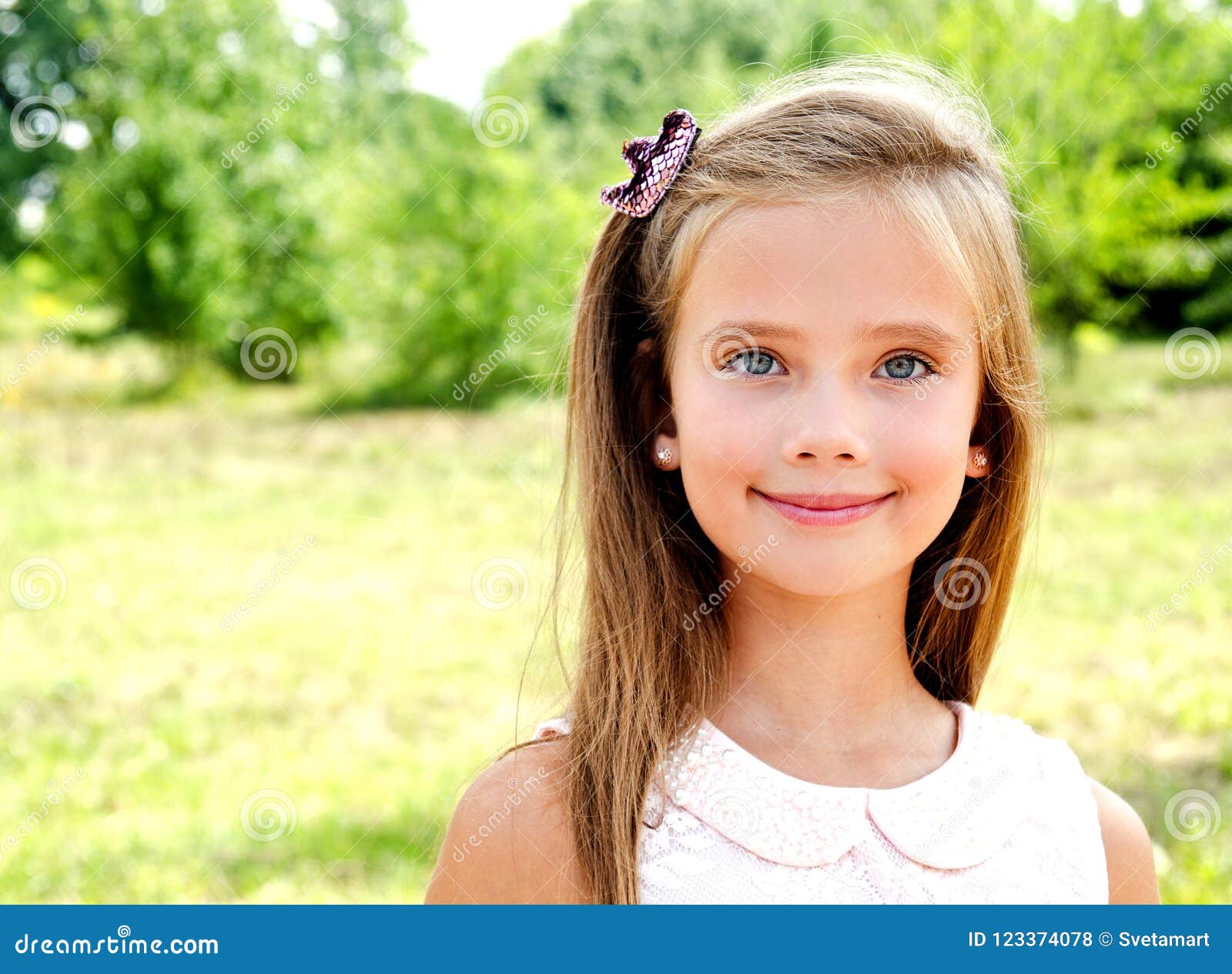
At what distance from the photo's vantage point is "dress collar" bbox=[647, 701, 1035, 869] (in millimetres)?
1712

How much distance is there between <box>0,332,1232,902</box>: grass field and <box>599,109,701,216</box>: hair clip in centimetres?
44

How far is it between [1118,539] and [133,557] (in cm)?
595

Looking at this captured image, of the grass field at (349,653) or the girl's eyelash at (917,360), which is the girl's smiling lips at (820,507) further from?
the grass field at (349,653)

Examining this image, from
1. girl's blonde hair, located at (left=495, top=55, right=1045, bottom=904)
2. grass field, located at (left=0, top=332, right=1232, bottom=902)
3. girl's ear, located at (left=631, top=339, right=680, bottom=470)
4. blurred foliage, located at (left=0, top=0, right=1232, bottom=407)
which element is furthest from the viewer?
blurred foliage, located at (left=0, top=0, right=1232, bottom=407)

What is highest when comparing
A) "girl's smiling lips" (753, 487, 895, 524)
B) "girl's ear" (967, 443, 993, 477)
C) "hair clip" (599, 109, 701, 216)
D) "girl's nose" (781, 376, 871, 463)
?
"hair clip" (599, 109, 701, 216)

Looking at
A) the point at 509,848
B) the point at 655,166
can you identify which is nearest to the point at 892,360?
the point at 655,166

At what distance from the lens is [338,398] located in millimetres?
14539

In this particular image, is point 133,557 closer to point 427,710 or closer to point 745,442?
point 427,710

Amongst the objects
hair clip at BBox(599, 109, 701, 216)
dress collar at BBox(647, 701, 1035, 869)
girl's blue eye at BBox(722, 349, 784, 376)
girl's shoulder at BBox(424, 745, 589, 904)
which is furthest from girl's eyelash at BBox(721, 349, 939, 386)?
girl's shoulder at BBox(424, 745, 589, 904)

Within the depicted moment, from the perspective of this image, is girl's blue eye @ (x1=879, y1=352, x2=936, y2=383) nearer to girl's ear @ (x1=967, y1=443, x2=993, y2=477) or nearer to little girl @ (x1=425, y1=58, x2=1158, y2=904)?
little girl @ (x1=425, y1=58, x2=1158, y2=904)

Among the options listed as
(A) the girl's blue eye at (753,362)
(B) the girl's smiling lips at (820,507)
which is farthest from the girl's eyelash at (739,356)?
(B) the girl's smiling lips at (820,507)

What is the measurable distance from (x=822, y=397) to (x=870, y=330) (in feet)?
0.35

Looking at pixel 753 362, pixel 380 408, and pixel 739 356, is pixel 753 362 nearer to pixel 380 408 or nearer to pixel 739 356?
pixel 739 356

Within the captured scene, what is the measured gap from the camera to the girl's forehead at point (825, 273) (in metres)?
1.65
